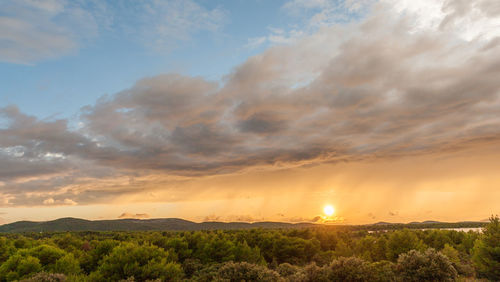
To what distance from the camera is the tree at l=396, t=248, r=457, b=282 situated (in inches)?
898

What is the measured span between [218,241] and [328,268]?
31.7 meters

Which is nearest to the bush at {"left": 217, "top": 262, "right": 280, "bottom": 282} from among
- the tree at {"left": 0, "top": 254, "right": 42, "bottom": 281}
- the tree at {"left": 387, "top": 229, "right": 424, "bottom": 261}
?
the tree at {"left": 0, "top": 254, "right": 42, "bottom": 281}

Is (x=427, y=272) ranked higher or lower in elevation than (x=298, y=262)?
higher

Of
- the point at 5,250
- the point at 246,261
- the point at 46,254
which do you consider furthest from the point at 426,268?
the point at 5,250

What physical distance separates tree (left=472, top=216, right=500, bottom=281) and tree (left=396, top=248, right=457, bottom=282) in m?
17.2

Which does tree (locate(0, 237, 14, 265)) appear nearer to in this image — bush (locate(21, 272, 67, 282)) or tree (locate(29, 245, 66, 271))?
tree (locate(29, 245, 66, 271))

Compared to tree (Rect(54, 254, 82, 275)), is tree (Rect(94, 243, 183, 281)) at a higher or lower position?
higher

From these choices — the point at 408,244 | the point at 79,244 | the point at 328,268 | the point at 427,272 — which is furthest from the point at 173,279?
the point at 79,244

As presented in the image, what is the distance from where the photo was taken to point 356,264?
872 inches

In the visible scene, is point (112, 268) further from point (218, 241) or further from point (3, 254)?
point (3, 254)

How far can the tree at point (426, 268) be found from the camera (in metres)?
22.8

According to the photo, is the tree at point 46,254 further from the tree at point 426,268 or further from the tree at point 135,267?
the tree at point 426,268

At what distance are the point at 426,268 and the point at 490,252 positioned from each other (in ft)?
66.5

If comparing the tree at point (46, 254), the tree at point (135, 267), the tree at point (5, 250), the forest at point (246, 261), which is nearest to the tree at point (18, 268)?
the forest at point (246, 261)
